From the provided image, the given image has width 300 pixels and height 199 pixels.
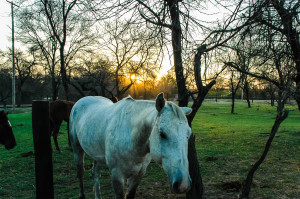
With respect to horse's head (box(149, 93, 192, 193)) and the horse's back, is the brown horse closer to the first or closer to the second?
the horse's back

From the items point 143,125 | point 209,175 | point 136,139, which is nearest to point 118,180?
point 136,139

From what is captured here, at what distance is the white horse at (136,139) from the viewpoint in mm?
1871

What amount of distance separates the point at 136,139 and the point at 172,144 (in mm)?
669

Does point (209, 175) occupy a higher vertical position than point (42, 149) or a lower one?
lower

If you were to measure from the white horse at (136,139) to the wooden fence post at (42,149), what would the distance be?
0.82 metres

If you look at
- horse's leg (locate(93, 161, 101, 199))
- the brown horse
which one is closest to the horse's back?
horse's leg (locate(93, 161, 101, 199))

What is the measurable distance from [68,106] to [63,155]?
6.57 feet

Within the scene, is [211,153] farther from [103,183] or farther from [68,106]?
[68,106]

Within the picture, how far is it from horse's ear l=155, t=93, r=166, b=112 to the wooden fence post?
3.21 feet

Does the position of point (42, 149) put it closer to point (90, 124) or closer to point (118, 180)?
point (118, 180)

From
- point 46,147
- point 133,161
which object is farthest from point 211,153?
point 46,147

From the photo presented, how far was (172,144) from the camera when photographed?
1.89 meters

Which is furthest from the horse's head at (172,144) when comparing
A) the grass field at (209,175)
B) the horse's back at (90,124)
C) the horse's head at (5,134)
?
the horse's head at (5,134)

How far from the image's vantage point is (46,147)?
203 centimetres
